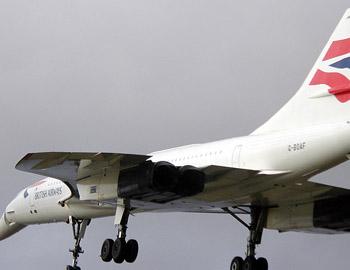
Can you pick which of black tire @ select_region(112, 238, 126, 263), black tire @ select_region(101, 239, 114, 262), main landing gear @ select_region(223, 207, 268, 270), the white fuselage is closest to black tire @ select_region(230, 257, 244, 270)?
main landing gear @ select_region(223, 207, 268, 270)

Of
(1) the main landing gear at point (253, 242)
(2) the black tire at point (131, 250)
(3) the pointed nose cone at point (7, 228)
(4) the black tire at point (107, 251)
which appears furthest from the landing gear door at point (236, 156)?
(3) the pointed nose cone at point (7, 228)

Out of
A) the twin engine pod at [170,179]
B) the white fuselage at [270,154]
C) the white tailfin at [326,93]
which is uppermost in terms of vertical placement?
the white tailfin at [326,93]

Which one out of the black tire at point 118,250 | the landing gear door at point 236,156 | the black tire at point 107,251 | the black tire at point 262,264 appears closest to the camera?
the landing gear door at point 236,156

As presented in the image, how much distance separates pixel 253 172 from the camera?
2800cm

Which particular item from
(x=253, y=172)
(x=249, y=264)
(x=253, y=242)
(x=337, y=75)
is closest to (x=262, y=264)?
(x=249, y=264)

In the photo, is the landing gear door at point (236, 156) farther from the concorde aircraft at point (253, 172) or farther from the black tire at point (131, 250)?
the black tire at point (131, 250)

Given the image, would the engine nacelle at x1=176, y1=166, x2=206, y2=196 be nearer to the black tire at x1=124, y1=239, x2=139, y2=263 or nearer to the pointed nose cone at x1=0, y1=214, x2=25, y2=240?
the black tire at x1=124, y1=239, x2=139, y2=263

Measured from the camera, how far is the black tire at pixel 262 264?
32.2m

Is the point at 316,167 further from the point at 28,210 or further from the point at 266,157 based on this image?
the point at 28,210

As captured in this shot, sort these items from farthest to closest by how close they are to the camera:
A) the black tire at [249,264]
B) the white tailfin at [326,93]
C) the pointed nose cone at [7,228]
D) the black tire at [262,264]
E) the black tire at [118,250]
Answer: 1. the pointed nose cone at [7,228]
2. the black tire at [262,264]
3. the black tire at [249,264]
4. the black tire at [118,250]
5. the white tailfin at [326,93]

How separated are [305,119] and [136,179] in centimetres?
443

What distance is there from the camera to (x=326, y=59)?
28.4 m

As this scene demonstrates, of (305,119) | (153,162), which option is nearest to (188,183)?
(153,162)

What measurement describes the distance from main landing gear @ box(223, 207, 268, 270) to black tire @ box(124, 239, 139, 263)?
2905 millimetres
